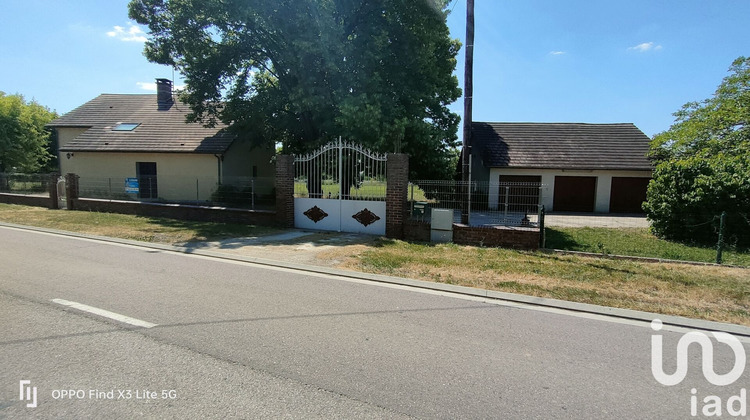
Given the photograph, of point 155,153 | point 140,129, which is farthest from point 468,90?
point 140,129

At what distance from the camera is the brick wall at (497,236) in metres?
9.62

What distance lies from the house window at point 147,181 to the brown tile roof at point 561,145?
17948 mm

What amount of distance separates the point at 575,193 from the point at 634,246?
1177 centimetres

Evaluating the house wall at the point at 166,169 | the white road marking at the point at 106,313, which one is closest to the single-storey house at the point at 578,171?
the house wall at the point at 166,169

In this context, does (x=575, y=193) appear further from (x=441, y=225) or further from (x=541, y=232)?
(x=441, y=225)

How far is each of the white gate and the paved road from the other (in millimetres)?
5710

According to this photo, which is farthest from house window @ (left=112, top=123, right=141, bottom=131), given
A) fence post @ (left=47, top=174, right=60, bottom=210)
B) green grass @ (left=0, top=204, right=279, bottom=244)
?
green grass @ (left=0, top=204, right=279, bottom=244)

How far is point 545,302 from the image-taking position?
219 inches

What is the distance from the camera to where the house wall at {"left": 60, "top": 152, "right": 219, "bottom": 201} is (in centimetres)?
2097

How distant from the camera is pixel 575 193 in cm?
2114

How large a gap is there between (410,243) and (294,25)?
26.9ft

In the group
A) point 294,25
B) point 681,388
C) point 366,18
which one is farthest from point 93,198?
point 681,388

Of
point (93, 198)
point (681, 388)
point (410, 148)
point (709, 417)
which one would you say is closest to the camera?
point (709, 417)

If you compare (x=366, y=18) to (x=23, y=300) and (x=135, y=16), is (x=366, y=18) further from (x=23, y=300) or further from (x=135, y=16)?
(x=23, y=300)
